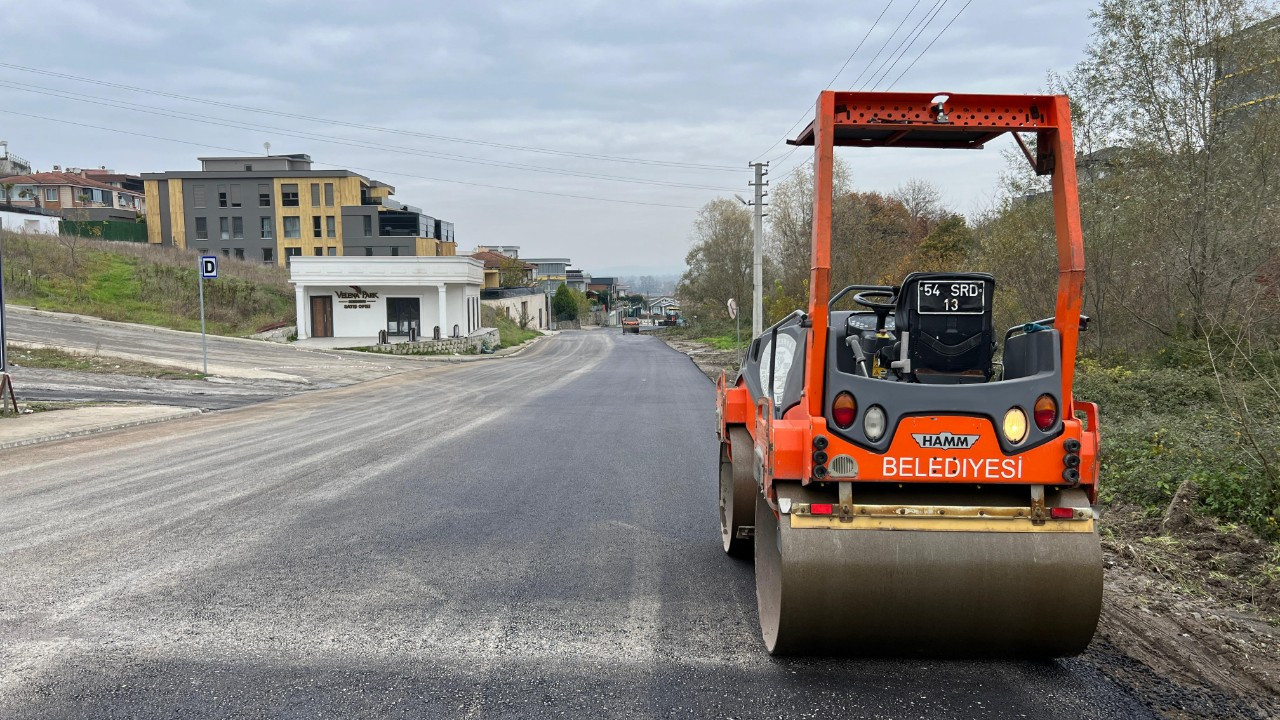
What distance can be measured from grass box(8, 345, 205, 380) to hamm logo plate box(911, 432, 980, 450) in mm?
23399

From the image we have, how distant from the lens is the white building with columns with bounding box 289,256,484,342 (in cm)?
4166

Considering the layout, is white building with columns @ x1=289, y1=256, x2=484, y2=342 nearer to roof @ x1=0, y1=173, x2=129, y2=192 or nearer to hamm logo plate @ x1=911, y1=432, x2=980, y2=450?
hamm logo plate @ x1=911, y1=432, x2=980, y2=450

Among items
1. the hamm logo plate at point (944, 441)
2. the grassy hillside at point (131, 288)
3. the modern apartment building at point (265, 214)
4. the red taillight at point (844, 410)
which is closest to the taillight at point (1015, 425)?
the hamm logo plate at point (944, 441)

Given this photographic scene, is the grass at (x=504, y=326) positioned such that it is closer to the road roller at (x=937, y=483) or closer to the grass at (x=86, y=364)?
the grass at (x=86, y=364)

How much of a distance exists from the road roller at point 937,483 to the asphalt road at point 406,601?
36cm

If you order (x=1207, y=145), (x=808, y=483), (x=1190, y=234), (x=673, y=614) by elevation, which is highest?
(x=1207, y=145)

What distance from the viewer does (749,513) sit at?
6176 millimetres

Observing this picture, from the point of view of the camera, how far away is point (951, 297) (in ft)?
14.7

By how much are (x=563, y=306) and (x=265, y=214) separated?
41.5m

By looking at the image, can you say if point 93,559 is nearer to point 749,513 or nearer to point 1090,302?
point 749,513

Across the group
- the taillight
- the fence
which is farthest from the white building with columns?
the taillight

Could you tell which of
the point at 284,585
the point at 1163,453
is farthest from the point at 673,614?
the point at 1163,453

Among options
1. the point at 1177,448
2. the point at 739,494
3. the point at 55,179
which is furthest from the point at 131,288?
the point at 55,179

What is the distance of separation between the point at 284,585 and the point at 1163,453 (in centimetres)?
790
